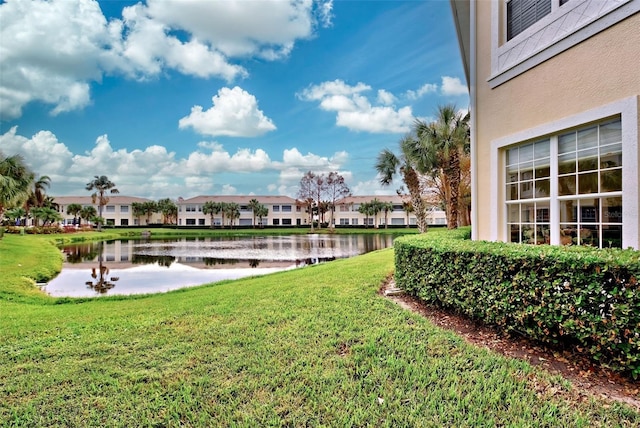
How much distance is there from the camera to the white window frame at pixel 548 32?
16.4 feet

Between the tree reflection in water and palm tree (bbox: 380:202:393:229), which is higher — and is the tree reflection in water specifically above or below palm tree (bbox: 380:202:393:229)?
below

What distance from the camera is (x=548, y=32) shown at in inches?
232

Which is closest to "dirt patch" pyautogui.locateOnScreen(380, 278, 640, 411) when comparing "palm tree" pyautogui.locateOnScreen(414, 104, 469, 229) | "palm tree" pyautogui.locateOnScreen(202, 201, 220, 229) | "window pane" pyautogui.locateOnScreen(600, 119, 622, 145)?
"window pane" pyautogui.locateOnScreen(600, 119, 622, 145)

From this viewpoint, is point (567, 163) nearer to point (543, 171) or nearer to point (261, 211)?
point (543, 171)

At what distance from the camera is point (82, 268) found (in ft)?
62.6

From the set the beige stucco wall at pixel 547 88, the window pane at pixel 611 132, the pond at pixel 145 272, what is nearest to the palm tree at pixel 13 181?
the pond at pixel 145 272

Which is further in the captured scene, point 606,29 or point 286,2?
point 286,2

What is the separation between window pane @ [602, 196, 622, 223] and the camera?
16.3 ft

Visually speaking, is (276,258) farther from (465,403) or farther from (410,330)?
(465,403)

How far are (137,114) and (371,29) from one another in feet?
51.2

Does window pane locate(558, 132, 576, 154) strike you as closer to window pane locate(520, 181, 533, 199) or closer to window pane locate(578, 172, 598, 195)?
window pane locate(578, 172, 598, 195)

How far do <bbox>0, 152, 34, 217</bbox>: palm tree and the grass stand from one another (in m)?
24.9

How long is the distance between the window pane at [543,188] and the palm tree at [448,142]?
46.6ft

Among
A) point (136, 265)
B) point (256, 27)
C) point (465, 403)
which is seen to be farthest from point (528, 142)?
point (136, 265)
